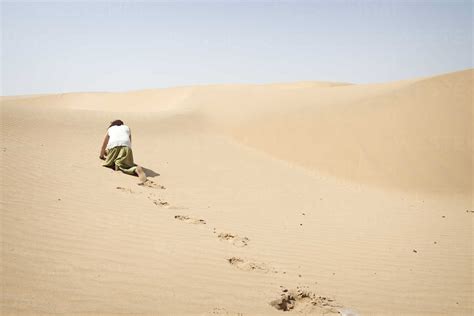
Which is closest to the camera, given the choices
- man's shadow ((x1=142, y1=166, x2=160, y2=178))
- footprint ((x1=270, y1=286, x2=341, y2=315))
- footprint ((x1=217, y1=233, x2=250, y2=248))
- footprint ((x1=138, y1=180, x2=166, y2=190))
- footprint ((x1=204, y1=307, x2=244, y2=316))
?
footprint ((x1=204, y1=307, x2=244, y2=316))

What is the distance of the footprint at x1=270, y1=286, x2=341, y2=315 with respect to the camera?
3.54m

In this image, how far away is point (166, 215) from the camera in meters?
5.54

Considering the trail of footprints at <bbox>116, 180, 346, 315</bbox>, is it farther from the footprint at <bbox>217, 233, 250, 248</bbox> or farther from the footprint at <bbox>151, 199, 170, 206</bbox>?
the footprint at <bbox>151, 199, 170, 206</bbox>

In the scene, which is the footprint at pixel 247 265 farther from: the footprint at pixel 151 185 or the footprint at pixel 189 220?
the footprint at pixel 151 185

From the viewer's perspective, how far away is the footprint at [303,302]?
11.6ft

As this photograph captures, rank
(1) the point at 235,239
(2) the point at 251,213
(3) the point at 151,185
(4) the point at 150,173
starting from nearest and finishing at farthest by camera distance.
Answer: (1) the point at 235,239 < (2) the point at 251,213 < (3) the point at 151,185 < (4) the point at 150,173

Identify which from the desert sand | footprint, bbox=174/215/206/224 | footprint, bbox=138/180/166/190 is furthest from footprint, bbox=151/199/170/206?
footprint, bbox=138/180/166/190

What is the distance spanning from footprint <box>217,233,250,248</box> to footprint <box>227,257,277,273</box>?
484mm

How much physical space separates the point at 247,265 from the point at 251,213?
2.13m

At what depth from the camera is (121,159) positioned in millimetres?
7668

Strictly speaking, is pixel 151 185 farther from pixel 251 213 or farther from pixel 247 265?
pixel 247 265

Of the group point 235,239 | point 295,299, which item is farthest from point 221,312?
point 235,239

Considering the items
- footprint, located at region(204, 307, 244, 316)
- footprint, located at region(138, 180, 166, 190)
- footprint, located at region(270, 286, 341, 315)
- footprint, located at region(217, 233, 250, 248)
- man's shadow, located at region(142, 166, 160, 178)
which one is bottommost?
footprint, located at region(204, 307, 244, 316)

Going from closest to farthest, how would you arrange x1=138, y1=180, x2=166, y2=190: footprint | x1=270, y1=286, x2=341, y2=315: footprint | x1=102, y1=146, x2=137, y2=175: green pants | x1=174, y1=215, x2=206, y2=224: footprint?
x1=270, y1=286, x2=341, y2=315: footprint → x1=174, y1=215, x2=206, y2=224: footprint → x1=138, y1=180, x2=166, y2=190: footprint → x1=102, y1=146, x2=137, y2=175: green pants
